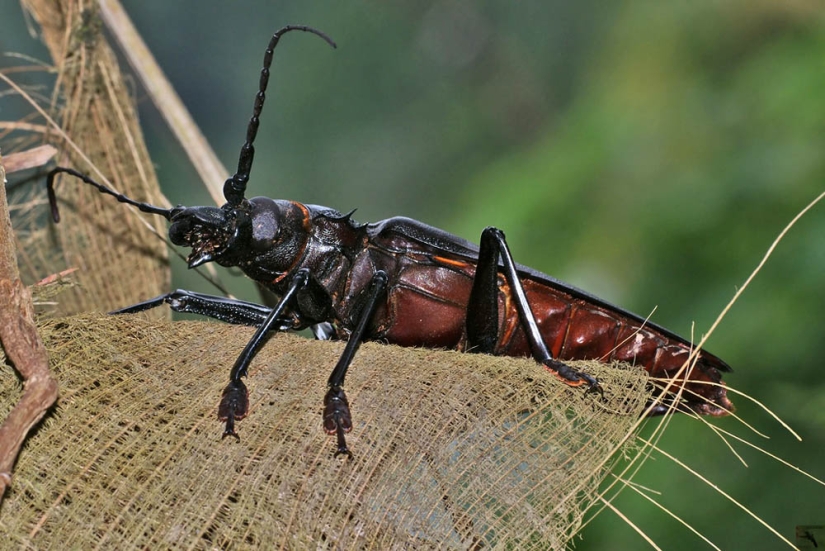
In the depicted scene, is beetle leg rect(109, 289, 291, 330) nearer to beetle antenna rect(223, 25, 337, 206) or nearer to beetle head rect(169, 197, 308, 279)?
beetle head rect(169, 197, 308, 279)

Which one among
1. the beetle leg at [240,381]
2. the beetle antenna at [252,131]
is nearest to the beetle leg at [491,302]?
the beetle leg at [240,381]

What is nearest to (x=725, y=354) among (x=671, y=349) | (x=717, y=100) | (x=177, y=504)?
(x=671, y=349)

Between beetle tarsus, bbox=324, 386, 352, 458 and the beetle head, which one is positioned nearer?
beetle tarsus, bbox=324, 386, 352, 458

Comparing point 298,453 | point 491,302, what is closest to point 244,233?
point 491,302

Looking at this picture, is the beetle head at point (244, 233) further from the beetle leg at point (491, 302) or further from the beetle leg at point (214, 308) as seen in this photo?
the beetle leg at point (491, 302)

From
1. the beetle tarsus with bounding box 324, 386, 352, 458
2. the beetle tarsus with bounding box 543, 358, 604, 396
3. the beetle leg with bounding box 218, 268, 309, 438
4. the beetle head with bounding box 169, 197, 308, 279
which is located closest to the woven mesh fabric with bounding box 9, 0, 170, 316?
the beetle head with bounding box 169, 197, 308, 279

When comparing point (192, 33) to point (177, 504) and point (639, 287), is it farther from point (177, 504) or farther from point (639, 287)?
point (177, 504)
